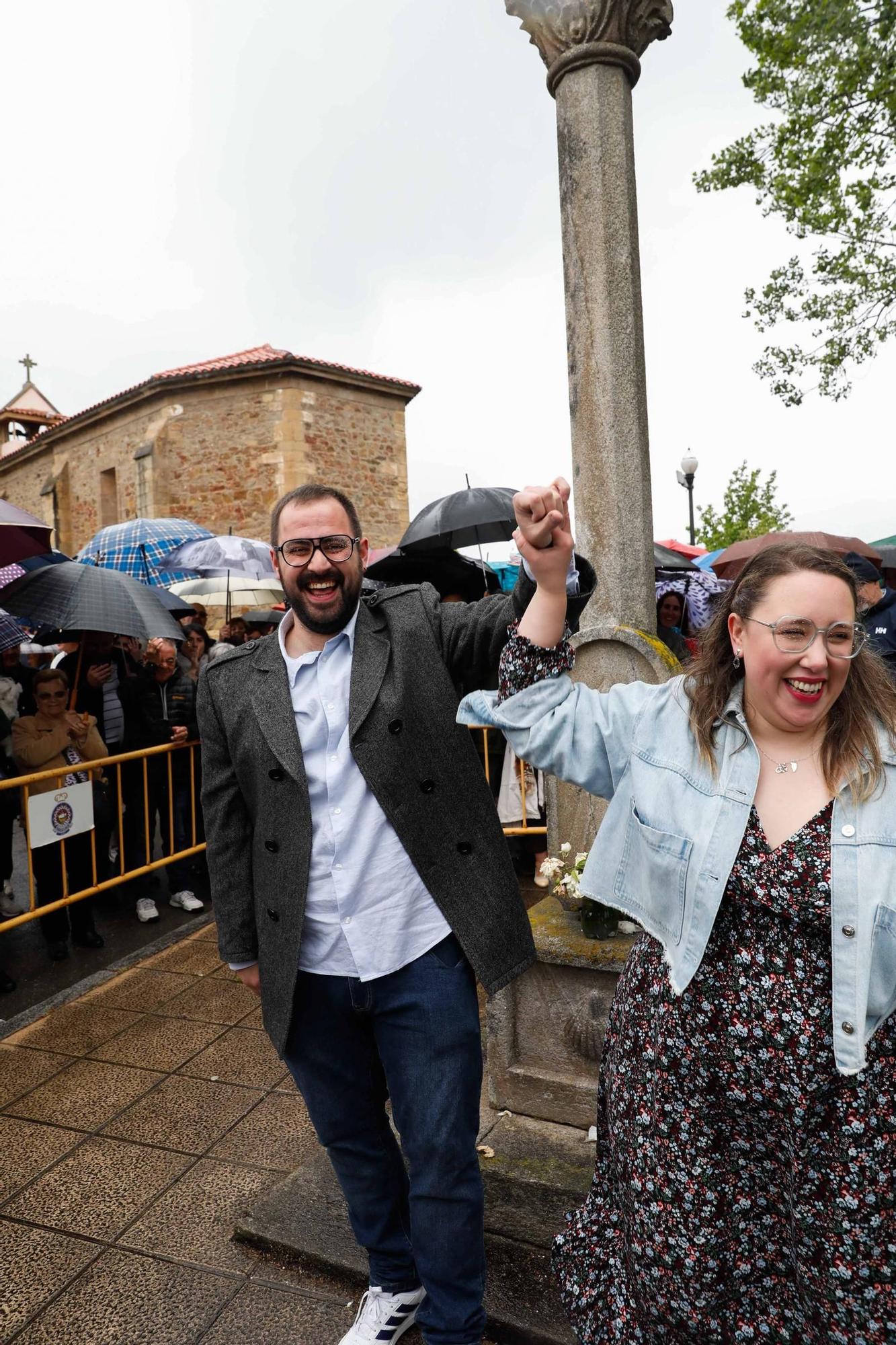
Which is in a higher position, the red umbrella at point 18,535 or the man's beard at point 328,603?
the red umbrella at point 18,535

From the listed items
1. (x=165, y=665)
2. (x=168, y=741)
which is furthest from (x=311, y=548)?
(x=165, y=665)

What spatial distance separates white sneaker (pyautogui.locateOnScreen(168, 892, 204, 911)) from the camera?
6.11m

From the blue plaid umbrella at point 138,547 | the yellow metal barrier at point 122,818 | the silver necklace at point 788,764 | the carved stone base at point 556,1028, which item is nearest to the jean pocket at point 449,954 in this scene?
the silver necklace at point 788,764

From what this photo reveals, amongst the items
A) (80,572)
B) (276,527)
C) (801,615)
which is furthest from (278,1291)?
(80,572)

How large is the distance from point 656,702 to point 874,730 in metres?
0.41

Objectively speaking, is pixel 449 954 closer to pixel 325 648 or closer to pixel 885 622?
pixel 325 648

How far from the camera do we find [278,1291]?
250cm

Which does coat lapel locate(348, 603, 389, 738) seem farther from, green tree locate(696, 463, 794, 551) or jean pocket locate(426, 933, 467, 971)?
green tree locate(696, 463, 794, 551)

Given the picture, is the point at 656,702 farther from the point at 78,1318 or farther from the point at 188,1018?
the point at 188,1018

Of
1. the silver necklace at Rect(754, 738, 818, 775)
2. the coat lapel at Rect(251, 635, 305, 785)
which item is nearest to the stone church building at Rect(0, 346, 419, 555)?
the coat lapel at Rect(251, 635, 305, 785)

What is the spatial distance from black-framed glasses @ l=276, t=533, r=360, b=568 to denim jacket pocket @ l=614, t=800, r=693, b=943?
90 cm

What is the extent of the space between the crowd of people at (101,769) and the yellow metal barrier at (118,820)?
18 mm

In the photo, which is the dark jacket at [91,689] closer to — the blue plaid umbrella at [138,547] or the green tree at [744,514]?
the blue plaid umbrella at [138,547]

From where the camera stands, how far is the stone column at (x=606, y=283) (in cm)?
386
